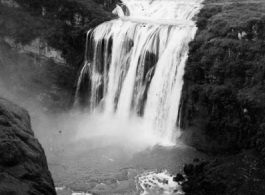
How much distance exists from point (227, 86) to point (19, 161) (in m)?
16.8

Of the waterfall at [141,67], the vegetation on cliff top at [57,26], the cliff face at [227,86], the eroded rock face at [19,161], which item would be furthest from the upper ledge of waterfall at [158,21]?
the eroded rock face at [19,161]

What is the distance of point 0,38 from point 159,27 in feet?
53.4

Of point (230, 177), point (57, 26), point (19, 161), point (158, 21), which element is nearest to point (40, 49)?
point (57, 26)

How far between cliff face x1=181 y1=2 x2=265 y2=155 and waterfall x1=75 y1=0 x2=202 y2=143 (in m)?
1.13

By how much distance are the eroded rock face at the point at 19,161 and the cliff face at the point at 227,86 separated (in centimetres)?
1429

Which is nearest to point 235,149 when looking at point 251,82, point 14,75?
point 251,82

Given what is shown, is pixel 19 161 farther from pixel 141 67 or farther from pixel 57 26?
pixel 57 26

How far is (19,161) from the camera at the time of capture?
1688 centimetres

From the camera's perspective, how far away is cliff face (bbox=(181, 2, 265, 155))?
2800 centimetres

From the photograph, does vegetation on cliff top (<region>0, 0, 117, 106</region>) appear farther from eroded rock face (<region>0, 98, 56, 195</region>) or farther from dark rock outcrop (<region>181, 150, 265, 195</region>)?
eroded rock face (<region>0, 98, 56, 195</region>)

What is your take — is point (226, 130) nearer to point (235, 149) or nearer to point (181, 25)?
point (235, 149)

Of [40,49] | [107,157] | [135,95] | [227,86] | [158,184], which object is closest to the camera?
[158,184]

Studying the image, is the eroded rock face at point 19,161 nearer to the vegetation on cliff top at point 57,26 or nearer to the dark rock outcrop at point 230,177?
the dark rock outcrop at point 230,177

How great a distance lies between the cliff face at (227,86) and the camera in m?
28.0
